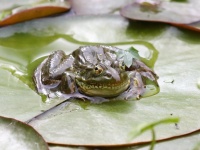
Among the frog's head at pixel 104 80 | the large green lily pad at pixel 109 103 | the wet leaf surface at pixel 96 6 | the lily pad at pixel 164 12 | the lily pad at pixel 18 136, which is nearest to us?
the lily pad at pixel 18 136

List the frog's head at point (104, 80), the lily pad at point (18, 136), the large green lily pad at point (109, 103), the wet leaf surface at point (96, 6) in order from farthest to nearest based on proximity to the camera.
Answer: the wet leaf surface at point (96, 6), the frog's head at point (104, 80), the large green lily pad at point (109, 103), the lily pad at point (18, 136)

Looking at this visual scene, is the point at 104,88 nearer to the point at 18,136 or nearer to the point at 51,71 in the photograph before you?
the point at 51,71

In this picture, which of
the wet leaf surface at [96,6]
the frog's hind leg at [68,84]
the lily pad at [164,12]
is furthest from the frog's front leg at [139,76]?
the wet leaf surface at [96,6]

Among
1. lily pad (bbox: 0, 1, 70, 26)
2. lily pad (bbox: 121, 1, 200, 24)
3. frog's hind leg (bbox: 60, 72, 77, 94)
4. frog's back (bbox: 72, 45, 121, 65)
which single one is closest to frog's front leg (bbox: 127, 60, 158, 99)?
frog's back (bbox: 72, 45, 121, 65)

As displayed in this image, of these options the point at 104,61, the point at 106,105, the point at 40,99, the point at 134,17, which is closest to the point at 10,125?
the point at 40,99

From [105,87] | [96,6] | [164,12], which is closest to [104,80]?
[105,87]

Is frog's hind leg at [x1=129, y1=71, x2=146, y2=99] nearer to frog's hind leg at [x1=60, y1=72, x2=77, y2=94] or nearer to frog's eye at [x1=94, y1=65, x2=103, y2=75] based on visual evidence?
frog's eye at [x1=94, y1=65, x2=103, y2=75]

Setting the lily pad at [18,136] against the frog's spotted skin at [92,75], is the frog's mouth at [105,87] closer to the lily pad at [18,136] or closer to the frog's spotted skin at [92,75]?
the frog's spotted skin at [92,75]
